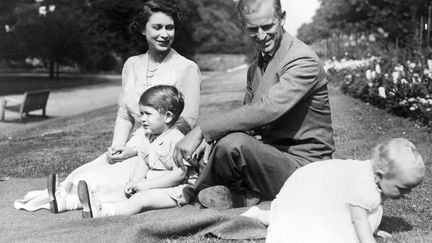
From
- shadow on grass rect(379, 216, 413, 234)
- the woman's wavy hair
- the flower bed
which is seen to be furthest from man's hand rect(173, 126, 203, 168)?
the flower bed

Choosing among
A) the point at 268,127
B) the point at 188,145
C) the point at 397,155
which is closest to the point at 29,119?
the point at 268,127

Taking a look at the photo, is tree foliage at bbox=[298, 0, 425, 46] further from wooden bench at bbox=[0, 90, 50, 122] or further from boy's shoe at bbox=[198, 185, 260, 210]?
boy's shoe at bbox=[198, 185, 260, 210]

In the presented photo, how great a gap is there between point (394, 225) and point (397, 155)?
98 cm

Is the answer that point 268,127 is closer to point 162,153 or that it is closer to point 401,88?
point 162,153

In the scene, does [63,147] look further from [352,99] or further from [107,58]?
[107,58]

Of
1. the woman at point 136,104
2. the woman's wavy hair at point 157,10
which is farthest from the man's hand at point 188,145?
the woman's wavy hair at point 157,10

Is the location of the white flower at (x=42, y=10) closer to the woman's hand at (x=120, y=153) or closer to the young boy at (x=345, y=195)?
the woman's hand at (x=120, y=153)

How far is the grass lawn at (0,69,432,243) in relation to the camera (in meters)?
3.92

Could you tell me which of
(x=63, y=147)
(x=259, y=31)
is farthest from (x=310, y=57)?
(x=63, y=147)

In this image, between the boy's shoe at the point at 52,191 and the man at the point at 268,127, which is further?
the boy's shoe at the point at 52,191

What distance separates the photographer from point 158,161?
4.55m

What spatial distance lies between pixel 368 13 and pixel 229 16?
3543 cm

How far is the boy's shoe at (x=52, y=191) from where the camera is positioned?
429 centimetres

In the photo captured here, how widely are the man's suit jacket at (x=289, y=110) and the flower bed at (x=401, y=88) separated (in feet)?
14.0
